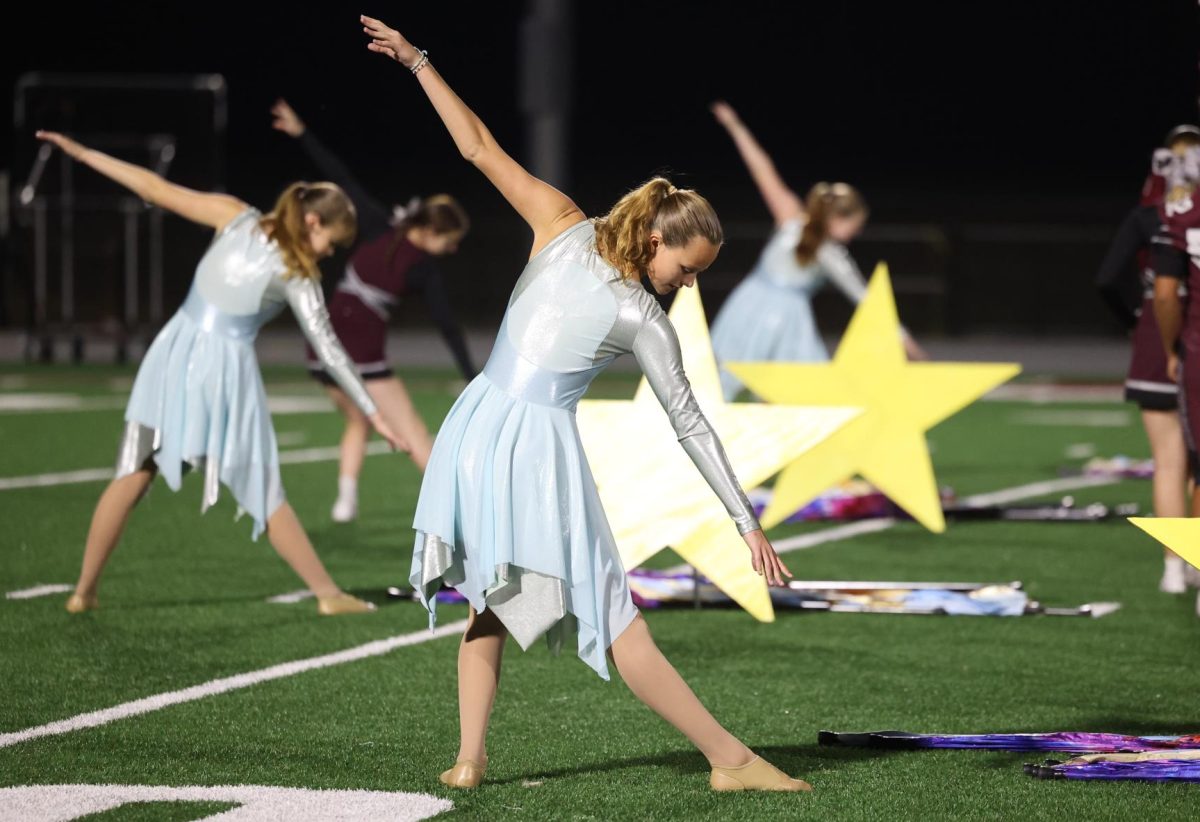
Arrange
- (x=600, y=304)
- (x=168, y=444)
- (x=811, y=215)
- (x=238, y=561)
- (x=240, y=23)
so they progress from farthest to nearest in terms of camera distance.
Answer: (x=240, y=23)
(x=811, y=215)
(x=238, y=561)
(x=168, y=444)
(x=600, y=304)

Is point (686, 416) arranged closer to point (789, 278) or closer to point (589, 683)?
point (589, 683)

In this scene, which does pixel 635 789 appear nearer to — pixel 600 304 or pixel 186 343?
pixel 600 304

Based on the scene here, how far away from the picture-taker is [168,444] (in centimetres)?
789

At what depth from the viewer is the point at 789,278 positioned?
→ 12.5 metres

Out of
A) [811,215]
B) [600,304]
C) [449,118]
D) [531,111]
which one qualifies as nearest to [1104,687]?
[600,304]

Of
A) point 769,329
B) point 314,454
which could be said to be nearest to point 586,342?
point 769,329

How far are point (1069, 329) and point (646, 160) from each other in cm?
750

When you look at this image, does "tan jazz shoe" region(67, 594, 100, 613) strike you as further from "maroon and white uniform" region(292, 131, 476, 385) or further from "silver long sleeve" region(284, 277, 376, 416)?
"maroon and white uniform" region(292, 131, 476, 385)

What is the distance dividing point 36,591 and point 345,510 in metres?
2.91

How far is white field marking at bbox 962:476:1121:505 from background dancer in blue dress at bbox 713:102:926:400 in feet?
3.50

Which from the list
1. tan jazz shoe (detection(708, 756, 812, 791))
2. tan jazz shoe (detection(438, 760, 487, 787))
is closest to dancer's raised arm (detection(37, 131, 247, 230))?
tan jazz shoe (detection(438, 760, 487, 787))

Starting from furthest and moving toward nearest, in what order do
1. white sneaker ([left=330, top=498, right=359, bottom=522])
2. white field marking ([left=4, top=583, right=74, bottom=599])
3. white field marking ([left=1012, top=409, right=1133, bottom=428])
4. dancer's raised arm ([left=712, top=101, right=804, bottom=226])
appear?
white field marking ([left=1012, top=409, right=1133, bottom=428]) → dancer's raised arm ([left=712, top=101, right=804, bottom=226]) → white sneaker ([left=330, top=498, right=359, bottom=522]) → white field marking ([left=4, top=583, right=74, bottom=599])

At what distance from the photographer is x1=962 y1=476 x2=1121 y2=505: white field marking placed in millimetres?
12609

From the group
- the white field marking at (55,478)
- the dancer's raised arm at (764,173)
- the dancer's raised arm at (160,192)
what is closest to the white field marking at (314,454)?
the white field marking at (55,478)
